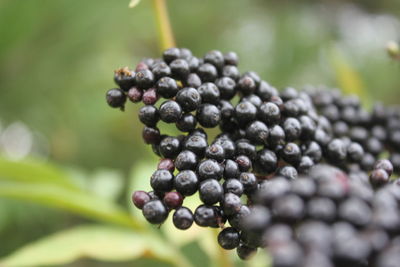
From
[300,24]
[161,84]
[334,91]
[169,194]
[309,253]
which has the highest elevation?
[300,24]

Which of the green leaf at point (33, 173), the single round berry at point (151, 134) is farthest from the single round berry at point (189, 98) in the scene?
the green leaf at point (33, 173)

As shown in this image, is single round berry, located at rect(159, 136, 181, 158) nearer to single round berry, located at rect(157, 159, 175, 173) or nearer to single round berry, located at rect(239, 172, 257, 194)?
single round berry, located at rect(157, 159, 175, 173)

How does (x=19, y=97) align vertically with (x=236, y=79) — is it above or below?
above

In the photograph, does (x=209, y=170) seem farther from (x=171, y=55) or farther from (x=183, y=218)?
(x=171, y=55)

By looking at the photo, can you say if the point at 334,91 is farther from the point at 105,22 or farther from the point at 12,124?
the point at 12,124

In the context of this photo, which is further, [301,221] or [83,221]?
[83,221]

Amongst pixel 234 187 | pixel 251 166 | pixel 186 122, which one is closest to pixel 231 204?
pixel 234 187

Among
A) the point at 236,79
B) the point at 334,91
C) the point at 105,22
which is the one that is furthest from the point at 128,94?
the point at 105,22
